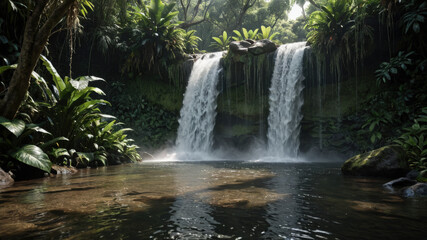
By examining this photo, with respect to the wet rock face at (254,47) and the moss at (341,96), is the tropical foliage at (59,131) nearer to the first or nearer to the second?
the wet rock face at (254,47)

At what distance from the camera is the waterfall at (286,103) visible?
11.0m

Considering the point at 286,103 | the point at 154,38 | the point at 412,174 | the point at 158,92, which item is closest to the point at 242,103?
the point at 286,103

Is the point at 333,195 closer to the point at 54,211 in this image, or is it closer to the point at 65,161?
the point at 54,211

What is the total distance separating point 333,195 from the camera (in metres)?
3.18

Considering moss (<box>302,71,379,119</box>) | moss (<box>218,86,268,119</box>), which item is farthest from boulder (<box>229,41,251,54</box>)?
moss (<box>302,71,379,119</box>)

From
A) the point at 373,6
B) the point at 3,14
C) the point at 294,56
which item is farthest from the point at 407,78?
the point at 3,14

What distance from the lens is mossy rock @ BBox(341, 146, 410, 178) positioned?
4793 mm

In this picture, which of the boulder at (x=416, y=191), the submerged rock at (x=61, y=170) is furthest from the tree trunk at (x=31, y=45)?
the boulder at (x=416, y=191)

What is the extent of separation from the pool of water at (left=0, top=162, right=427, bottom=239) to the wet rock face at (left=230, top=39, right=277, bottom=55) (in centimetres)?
936

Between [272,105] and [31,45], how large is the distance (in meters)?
9.40

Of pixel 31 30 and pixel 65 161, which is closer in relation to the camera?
pixel 31 30

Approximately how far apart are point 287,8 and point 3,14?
25105mm

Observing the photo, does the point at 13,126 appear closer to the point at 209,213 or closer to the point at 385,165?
the point at 209,213

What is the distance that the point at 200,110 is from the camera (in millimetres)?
12852
